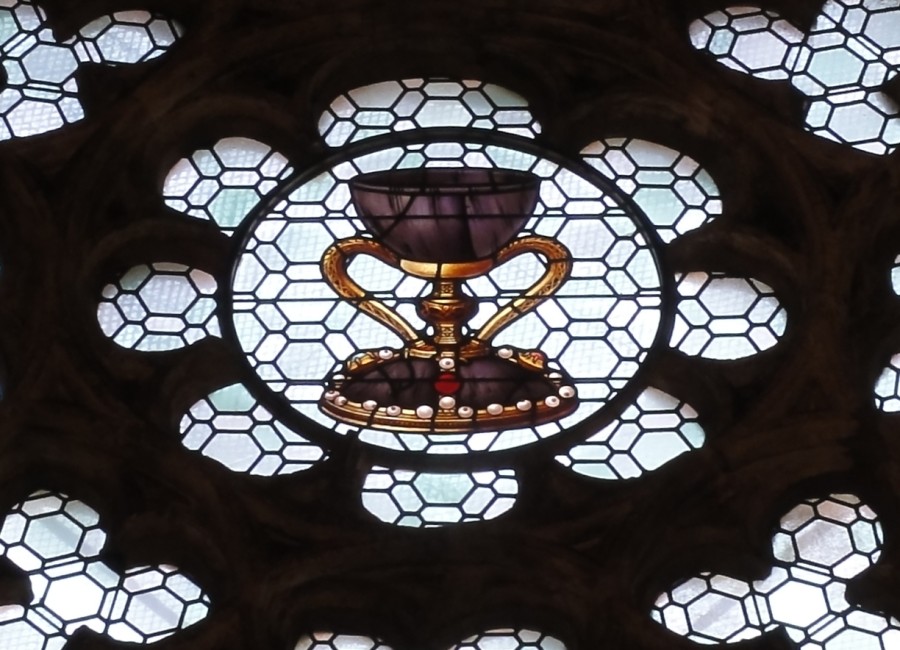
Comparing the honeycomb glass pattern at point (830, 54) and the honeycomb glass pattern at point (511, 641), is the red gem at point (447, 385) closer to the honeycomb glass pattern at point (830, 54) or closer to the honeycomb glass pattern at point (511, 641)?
the honeycomb glass pattern at point (511, 641)

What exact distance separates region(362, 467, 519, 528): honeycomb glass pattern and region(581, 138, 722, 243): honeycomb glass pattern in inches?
56.5

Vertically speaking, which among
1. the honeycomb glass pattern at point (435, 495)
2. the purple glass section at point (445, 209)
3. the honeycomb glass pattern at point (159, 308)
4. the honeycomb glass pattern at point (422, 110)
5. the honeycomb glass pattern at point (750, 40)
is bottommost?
the honeycomb glass pattern at point (435, 495)

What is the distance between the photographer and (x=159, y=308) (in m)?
12.9

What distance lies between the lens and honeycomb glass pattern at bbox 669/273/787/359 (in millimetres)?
12711

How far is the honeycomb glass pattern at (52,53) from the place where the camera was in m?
13.6

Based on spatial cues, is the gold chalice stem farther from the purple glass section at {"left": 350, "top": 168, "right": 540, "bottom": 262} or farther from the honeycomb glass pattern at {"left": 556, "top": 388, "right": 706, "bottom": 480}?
the honeycomb glass pattern at {"left": 556, "top": 388, "right": 706, "bottom": 480}

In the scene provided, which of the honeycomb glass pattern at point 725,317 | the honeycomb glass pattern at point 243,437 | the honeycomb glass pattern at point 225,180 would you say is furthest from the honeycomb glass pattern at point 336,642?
the honeycomb glass pattern at point 225,180

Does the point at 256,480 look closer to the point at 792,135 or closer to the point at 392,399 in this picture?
the point at 392,399

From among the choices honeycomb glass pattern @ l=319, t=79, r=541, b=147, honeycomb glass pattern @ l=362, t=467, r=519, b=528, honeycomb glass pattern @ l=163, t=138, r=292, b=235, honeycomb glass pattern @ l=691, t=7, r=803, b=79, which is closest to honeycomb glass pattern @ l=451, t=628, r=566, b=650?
honeycomb glass pattern @ l=362, t=467, r=519, b=528

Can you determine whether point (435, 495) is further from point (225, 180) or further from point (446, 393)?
point (225, 180)

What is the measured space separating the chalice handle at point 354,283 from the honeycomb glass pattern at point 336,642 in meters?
1.47

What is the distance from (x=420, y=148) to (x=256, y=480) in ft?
6.67

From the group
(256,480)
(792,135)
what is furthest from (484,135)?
(256,480)

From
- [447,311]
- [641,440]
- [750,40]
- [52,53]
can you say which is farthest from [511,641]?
[52,53]
